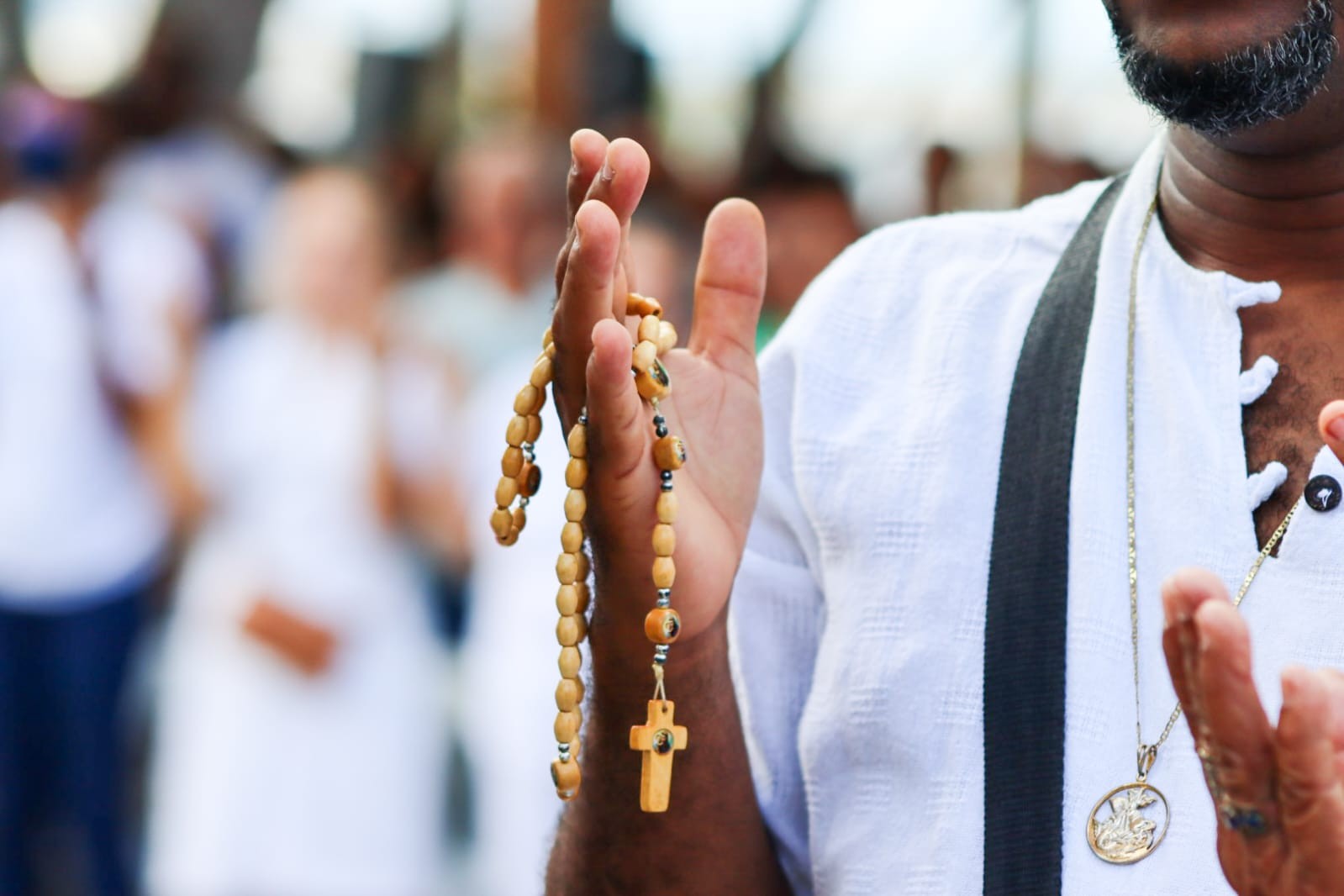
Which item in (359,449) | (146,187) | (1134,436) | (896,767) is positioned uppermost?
(146,187)

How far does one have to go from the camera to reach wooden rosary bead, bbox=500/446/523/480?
58.9 inches

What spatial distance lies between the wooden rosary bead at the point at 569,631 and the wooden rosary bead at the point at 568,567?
0.04 metres

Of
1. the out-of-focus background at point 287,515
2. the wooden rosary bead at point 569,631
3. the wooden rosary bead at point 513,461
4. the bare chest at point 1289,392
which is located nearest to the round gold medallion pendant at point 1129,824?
the bare chest at point 1289,392

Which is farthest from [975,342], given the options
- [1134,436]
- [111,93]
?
[111,93]

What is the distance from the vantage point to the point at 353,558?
13.7 ft

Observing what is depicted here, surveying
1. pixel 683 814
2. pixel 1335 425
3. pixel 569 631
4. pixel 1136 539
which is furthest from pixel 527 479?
pixel 1335 425

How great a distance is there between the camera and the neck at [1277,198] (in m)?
1.60

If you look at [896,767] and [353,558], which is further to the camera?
[353,558]

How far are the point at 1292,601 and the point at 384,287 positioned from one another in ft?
11.4

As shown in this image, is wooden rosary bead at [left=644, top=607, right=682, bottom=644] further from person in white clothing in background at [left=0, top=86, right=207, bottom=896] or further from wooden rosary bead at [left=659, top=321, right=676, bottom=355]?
person in white clothing in background at [left=0, top=86, right=207, bottom=896]

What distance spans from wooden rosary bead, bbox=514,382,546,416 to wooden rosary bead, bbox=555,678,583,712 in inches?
9.5

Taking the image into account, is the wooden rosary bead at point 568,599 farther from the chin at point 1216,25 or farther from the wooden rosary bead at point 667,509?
the chin at point 1216,25

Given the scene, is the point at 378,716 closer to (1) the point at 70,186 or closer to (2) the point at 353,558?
(2) the point at 353,558

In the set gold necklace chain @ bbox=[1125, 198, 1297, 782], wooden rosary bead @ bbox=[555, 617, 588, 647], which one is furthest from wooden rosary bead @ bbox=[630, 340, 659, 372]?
gold necklace chain @ bbox=[1125, 198, 1297, 782]
